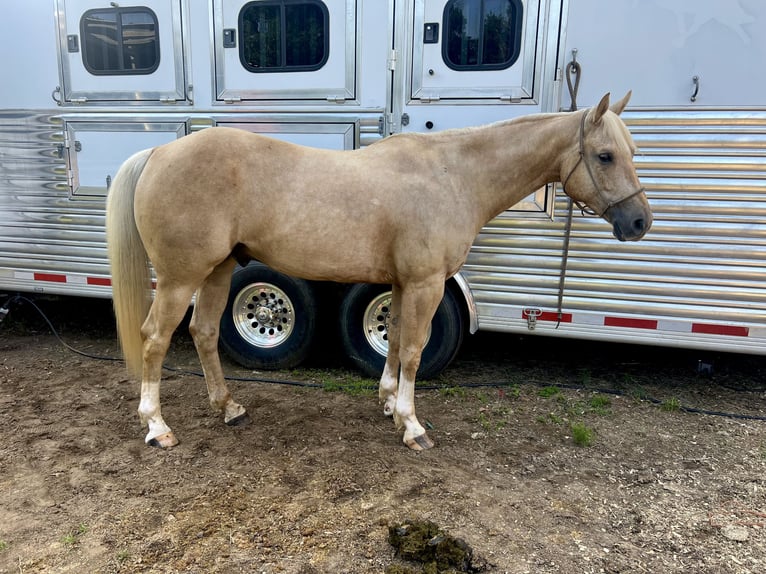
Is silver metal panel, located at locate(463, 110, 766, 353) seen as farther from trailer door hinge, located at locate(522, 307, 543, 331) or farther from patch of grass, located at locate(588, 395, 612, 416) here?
patch of grass, located at locate(588, 395, 612, 416)

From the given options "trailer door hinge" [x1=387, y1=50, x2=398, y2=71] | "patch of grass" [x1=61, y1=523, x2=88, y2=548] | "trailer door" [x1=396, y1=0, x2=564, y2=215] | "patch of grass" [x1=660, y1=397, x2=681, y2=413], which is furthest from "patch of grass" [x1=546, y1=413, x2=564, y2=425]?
"patch of grass" [x1=61, y1=523, x2=88, y2=548]

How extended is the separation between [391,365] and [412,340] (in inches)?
21.7

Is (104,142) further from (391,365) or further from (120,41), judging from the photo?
(391,365)

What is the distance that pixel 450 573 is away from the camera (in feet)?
7.43

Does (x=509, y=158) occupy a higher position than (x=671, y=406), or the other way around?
(x=509, y=158)

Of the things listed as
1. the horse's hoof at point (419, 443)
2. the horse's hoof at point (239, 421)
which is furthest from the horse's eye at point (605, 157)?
the horse's hoof at point (239, 421)

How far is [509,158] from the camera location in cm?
331

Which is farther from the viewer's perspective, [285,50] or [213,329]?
[285,50]

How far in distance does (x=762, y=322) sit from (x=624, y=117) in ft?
5.51

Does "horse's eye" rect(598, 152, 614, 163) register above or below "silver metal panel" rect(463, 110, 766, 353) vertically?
above

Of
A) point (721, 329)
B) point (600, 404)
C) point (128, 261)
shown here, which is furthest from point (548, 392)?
point (128, 261)

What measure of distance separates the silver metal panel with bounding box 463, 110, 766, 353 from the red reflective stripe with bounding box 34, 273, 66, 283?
358 cm

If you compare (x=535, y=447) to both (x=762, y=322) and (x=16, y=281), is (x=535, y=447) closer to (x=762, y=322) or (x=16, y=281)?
(x=762, y=322)

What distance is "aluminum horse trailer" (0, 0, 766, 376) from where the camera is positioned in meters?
3.70
